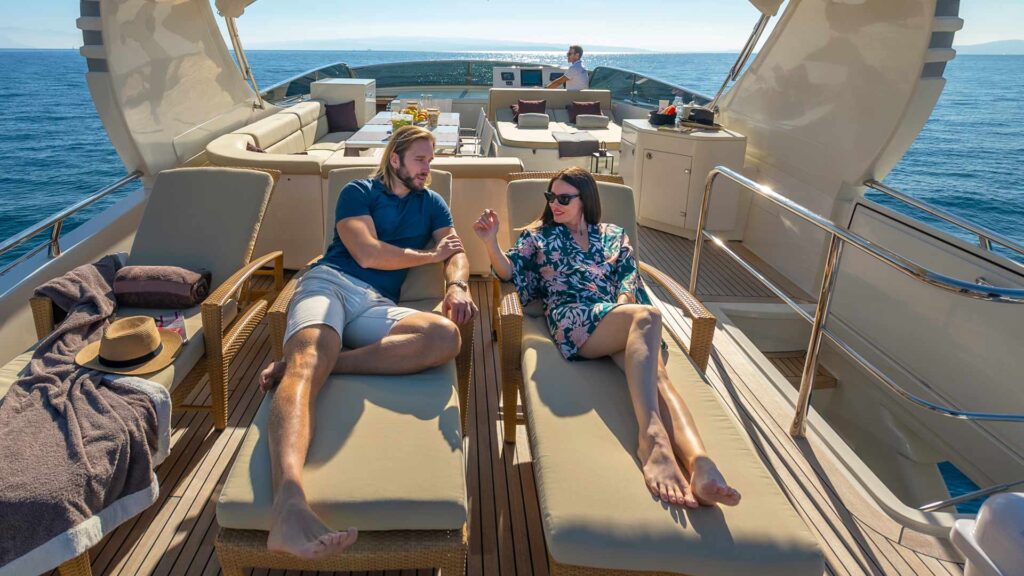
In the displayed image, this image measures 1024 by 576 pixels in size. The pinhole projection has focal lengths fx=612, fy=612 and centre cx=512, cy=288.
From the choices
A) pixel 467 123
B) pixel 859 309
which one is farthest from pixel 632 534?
pixel 467 123

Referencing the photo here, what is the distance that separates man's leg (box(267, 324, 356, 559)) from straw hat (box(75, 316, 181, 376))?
1.61 ft

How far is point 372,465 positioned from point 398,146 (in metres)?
1.42

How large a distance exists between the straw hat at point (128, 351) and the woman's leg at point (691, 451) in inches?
61.5

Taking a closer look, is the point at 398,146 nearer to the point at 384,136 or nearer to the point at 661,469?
the point at 661,469

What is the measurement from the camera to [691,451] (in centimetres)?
161

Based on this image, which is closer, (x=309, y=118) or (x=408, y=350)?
(x=408, y=350)

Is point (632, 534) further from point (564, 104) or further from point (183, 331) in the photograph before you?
point (564, 104)

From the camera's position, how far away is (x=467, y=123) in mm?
9703

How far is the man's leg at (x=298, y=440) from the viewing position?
135 centimetres

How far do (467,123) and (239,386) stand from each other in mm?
7718

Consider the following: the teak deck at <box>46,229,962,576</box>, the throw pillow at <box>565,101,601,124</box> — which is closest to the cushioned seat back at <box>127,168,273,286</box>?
the teak deck at <box>46,229,962,576</box>

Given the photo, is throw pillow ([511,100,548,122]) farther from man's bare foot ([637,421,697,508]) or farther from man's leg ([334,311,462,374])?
man's bare foot ([637,421,697,508])

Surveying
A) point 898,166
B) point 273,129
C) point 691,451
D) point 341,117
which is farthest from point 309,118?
point 898,166

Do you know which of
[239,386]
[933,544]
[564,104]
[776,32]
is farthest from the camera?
[564,104]
